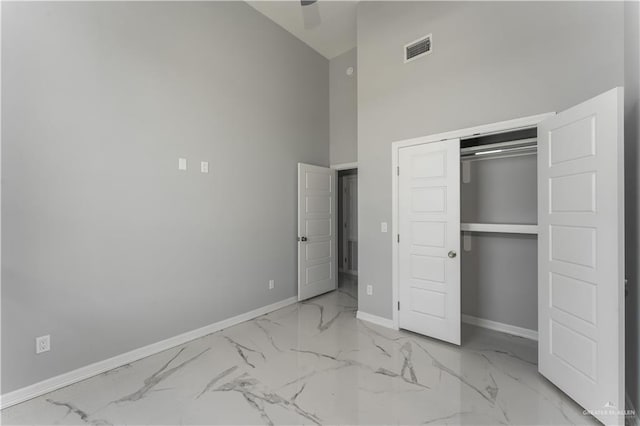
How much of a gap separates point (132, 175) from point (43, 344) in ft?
4.99

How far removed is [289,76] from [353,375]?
4.09 metres

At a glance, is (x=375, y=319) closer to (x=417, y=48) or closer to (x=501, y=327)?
(x=501, y=327)

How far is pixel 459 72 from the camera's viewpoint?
2834 millimetres

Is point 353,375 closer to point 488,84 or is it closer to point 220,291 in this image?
point 220,291

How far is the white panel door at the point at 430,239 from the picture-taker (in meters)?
2.85

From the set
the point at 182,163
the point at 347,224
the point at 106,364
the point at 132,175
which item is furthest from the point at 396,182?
the point at 106,364

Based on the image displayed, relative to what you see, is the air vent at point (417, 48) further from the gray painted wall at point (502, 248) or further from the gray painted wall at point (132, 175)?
the gray painted wall at point (132, 175)

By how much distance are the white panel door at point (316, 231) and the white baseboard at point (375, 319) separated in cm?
108

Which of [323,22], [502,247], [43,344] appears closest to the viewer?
[43,344]

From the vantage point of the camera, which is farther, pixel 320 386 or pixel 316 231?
pixel 316 231

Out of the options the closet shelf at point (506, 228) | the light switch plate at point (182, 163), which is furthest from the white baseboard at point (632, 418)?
the light switch plate at point (182, 163)

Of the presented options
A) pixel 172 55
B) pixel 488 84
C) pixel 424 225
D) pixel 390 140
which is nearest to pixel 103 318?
pixel 172 55

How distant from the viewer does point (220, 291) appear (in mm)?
3373

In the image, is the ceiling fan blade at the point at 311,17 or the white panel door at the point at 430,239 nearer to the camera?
the white panel door at the point at 430,239
